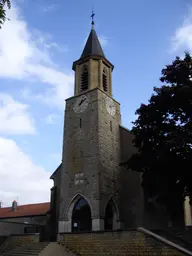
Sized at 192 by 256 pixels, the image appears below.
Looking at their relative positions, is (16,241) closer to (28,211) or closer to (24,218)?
(24,218)

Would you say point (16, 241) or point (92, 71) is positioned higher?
point (92, 71)

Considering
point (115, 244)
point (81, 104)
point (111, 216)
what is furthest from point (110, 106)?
point (115, 244)

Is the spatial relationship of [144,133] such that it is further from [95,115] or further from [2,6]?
[2,6]

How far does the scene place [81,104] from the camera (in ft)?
84.1

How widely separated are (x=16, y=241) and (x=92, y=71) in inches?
629

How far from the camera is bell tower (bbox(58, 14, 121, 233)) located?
21.6 meters

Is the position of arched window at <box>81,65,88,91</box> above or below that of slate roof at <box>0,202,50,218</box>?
above

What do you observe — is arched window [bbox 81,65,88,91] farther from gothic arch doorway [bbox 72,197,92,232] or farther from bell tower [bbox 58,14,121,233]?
gothic arch doorway [bbox 72,197,92,232]

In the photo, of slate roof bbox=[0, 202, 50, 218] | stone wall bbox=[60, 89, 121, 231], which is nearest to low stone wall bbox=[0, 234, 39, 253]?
stone wall bbox=[60, 89, 121, 231]

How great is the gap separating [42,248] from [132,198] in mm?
8922

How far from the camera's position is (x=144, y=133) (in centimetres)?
1822

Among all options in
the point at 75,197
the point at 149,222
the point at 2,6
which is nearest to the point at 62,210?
the point at 75,197

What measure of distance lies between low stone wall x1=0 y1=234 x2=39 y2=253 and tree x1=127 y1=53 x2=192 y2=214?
27.0 feet

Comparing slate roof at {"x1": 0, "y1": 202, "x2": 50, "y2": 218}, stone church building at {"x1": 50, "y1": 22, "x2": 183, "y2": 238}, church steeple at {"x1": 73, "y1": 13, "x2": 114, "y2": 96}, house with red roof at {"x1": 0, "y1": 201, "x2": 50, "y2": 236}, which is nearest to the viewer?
stone church building at {"x1": 50, "y1": 22, "x2": 183, "y2": 238}
